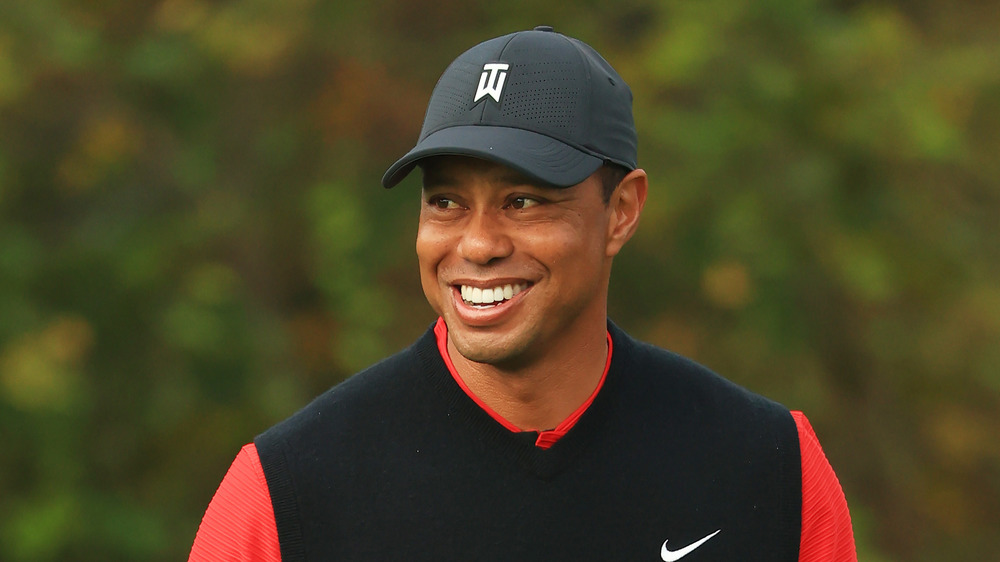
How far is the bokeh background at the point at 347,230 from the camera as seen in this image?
7.95 m

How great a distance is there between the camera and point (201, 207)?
8312mm

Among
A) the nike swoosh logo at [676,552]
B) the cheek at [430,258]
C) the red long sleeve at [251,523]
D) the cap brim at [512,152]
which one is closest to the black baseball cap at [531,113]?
the cap brim at [512,152]

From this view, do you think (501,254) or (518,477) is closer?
(501,254)

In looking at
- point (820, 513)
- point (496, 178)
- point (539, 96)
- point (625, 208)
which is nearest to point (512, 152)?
point (496, 178)

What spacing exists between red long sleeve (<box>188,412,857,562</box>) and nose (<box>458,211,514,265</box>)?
1.76ft

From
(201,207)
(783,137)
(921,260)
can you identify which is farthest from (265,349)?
(921,260)

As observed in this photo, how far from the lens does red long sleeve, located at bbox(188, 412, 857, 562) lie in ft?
8.75

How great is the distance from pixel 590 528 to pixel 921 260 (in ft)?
19.6

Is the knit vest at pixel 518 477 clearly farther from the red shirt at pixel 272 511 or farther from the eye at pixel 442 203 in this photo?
the eye at pixel 442 203

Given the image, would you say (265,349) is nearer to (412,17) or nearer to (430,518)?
(412,17)

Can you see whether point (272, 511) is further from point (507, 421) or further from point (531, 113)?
point (531, 113)

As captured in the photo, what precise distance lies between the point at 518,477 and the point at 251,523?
1.59 ft

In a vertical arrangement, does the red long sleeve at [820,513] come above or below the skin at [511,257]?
below

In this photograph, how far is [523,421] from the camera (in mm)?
2824
